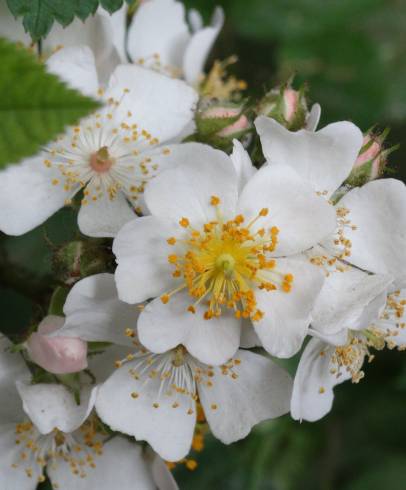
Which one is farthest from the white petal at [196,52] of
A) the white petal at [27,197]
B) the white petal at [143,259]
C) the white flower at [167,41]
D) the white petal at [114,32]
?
the white petal at [143,259]

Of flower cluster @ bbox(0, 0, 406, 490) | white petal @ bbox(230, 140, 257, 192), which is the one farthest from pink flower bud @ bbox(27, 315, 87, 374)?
white petal @ bbox(230, 140, 257, 192)

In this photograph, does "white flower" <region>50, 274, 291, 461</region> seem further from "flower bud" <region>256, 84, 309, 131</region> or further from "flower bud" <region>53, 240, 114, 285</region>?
"flower bud" <region>256, 84, 309, 131</region>

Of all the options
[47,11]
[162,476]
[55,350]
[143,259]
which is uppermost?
[47,11]

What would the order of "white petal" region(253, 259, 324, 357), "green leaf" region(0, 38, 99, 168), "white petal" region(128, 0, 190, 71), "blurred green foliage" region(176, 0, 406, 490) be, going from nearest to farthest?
"green leaf" region(0, 38, 99, 168)
"white petal" region(253, 259, 324, 357)
"white petal" region(128, 0, 190, 71)
"blurred green foliage" region(176, 0, 406, 490)

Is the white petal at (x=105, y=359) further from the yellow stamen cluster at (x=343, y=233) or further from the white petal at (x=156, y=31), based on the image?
the white petal at (x=156, y=31)

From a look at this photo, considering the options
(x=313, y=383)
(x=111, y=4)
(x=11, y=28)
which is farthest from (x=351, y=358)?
(x=11, y=28)

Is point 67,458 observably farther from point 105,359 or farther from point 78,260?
point 78,260
